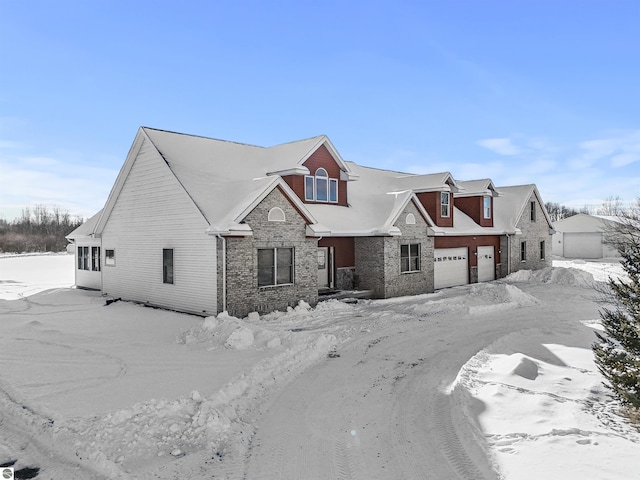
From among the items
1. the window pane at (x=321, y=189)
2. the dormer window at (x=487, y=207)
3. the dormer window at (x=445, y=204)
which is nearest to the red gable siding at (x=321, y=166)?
the window pane at (x=321, y=189)

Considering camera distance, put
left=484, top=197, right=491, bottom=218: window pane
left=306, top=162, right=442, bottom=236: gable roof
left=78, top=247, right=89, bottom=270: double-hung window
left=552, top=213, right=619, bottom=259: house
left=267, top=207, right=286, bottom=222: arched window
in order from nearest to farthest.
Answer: left=267, top=207, right=286, bottom=222: arched window → left=306, top=162, right=442, bottom=236: gable roof → left=78, top=247, right=89, bottom=270: double-hung window → left=484, top=197, right=491, bottom=218: window pane → left=552, top=213, right=619, bottom=259: house

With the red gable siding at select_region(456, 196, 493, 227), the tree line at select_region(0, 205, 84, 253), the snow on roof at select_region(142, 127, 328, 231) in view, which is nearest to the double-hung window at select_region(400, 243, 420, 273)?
the snow on roof at select_region(142, 127, 328, 231)

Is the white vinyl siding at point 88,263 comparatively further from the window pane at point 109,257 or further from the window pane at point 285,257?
the window pane at point 285,257

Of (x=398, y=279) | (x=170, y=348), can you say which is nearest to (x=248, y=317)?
(x=170, y=348)

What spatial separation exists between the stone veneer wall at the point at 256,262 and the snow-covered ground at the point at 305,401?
1.02 metres

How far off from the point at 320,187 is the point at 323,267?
12.9 feet

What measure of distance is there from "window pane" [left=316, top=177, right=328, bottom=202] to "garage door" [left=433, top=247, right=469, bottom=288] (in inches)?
305

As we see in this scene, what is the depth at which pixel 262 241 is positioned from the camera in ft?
56.5

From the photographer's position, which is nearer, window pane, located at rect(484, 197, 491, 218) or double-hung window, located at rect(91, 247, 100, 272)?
double-hung window, located at rect(91, 247, 100, 272)

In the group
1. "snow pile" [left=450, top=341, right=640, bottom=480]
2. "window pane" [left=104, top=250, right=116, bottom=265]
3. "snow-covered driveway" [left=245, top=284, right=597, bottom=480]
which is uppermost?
"window pane" [left=104, top=250, right=116, bottom=265]

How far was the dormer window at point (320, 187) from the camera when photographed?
73.2 feet

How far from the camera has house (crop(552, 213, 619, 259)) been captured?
2018 inches

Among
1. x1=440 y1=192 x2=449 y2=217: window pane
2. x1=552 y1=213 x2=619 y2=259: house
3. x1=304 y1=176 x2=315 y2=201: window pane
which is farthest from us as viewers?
x1=552 y1=213 x2=619 y2=259: house

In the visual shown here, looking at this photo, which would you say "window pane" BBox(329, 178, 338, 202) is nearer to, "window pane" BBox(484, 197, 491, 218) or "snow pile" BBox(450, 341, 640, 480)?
"window pane" BBox(484, 197, 491, 218)
